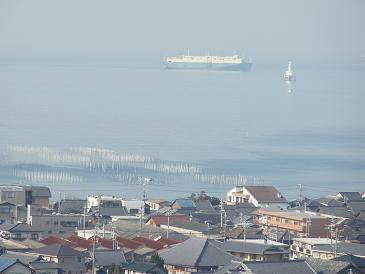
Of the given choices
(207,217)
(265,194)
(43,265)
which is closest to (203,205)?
(265,194)

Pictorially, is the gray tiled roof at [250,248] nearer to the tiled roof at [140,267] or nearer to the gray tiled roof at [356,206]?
the tiled roof at [140,267]

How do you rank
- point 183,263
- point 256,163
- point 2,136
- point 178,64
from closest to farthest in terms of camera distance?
point 183,263
point 256,163
point 2,136
point 178,64

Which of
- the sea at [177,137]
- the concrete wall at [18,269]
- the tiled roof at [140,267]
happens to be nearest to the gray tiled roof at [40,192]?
the sea at [177,137]

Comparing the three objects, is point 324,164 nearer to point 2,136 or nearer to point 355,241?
point 2,136

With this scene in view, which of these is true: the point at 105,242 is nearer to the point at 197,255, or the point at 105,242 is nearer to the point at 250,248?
the point at 250,248

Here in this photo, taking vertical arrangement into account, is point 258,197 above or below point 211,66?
below

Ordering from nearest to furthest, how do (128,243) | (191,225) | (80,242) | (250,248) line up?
(250,248)
(80,242)
(128,243)
(191,225)

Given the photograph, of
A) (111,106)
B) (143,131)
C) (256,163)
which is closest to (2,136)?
(143,131)

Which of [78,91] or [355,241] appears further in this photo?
[78,91]
